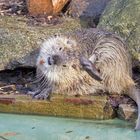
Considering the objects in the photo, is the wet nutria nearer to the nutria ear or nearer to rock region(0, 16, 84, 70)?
the nutria ear

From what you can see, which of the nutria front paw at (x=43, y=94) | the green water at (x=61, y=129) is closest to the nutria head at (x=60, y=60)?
the nutria front paw at (x=43, y=94)

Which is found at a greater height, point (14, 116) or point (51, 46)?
point (51, 46)

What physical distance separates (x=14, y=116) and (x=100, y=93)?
2.94 feet

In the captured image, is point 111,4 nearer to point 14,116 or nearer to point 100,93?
point 100,93

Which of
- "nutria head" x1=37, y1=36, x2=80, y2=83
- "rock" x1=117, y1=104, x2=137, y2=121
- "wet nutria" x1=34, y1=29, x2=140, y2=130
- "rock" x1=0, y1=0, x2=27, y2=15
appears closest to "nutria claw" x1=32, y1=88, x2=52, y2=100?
"wet nutria" x1=34, y1=29, x2=140, y2=130

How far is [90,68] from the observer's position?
209 inches

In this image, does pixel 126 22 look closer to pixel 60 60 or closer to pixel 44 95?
pixel 60 60

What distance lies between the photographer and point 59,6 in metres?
6.82

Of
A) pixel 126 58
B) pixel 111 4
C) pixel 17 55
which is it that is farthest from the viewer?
pixel 111 4

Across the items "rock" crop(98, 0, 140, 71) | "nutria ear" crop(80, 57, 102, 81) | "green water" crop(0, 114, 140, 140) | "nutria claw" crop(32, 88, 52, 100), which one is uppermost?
"rock" crop(98, 0, 140, 71)

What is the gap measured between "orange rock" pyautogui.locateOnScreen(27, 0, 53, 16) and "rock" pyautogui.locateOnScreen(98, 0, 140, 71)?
26.7 inches

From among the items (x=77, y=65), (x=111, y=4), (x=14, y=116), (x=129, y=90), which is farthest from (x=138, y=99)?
(x=111, y=4)

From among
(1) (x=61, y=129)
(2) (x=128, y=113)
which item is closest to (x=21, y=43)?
(1) (x=61, y=129)

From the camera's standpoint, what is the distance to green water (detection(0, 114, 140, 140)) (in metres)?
4.98
